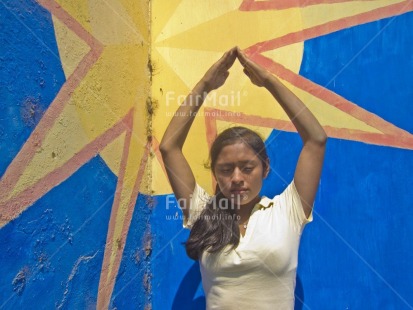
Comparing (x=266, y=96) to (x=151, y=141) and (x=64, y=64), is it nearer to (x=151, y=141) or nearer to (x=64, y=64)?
(x=151, y=141)

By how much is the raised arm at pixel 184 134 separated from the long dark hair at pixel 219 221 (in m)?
0.08

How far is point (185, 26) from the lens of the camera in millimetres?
2180

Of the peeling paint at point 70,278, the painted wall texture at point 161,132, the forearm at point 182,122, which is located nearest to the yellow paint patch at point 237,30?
the painted wall texture at point 161,132

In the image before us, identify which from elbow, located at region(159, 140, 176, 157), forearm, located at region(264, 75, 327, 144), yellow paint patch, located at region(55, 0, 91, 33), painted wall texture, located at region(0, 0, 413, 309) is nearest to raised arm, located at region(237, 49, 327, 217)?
forearm, located at region(264, 75, 327, 144)

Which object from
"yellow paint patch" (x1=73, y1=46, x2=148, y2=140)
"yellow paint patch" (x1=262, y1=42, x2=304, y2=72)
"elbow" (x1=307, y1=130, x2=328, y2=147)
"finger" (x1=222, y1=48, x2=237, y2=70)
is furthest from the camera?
"yellow paint patch" (x1=262, y1=42, x2=304, y2=72)

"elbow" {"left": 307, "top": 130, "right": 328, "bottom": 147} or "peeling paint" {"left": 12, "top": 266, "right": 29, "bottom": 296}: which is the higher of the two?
"elbow" {"left": 307, "top": 130, "right": 328, "bottom": 147}

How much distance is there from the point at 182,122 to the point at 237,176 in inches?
10.6

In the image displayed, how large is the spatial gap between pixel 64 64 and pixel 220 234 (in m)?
0.78

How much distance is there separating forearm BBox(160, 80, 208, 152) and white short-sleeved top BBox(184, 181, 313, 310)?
0.38 m

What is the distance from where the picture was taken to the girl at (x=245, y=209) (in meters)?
1.41

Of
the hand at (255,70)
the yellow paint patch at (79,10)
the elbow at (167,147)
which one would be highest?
the yellow paint patch at (79,10)

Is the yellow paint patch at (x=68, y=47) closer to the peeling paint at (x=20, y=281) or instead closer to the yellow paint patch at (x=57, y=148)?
the yellow paint patch at (x=57, y=148)

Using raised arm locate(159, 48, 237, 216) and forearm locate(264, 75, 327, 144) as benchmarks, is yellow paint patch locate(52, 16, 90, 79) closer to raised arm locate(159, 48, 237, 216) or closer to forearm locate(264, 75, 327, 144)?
raised arm locate(159, 48, 237, 216)

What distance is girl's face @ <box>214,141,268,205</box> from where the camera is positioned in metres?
1.51
